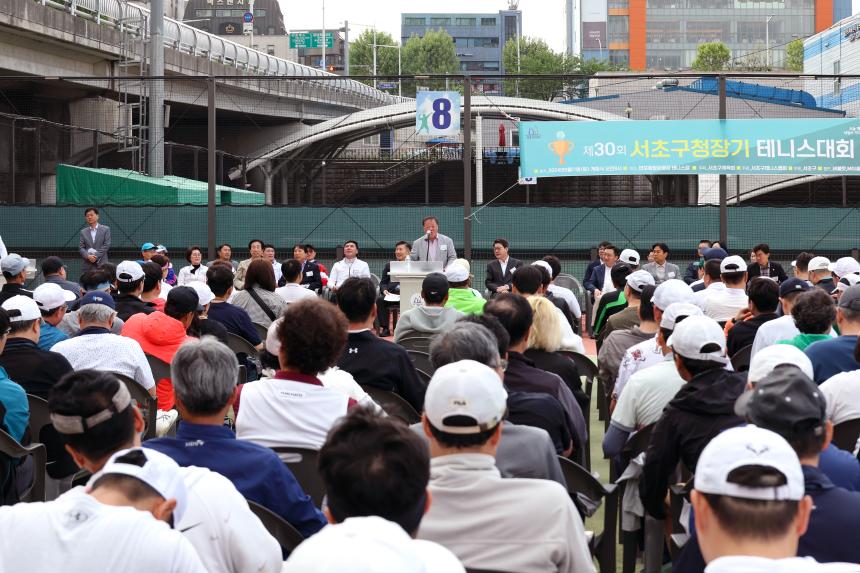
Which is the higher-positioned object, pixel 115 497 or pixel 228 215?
pixel 228 215

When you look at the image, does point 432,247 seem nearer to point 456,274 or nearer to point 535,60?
point 456,274

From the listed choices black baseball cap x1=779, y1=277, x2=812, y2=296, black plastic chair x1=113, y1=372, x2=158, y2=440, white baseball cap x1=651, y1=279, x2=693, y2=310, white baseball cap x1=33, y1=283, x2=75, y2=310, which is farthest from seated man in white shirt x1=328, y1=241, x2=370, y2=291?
black plastic chair x1=113, y1=372, x2=158, y2=440

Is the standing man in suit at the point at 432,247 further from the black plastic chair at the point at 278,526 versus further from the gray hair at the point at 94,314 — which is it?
the black plastic chair at the point at 278,526

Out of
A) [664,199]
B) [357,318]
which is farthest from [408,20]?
[357,318]

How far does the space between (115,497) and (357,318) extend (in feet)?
11.8

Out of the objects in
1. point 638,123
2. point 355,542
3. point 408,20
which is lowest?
A: point 355,542

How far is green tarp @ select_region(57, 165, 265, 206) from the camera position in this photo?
74.7 ft

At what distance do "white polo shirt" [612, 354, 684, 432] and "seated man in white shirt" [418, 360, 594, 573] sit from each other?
7.14ft

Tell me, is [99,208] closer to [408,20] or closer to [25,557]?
[25,557]

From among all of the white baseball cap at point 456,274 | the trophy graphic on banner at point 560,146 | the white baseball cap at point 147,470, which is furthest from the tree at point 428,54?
the white baseball cap at point 147,470

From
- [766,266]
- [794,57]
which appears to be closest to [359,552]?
[766,266]

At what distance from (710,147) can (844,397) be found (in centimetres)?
1302

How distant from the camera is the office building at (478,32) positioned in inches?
6905

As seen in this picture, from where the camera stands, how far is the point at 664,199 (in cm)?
2281
